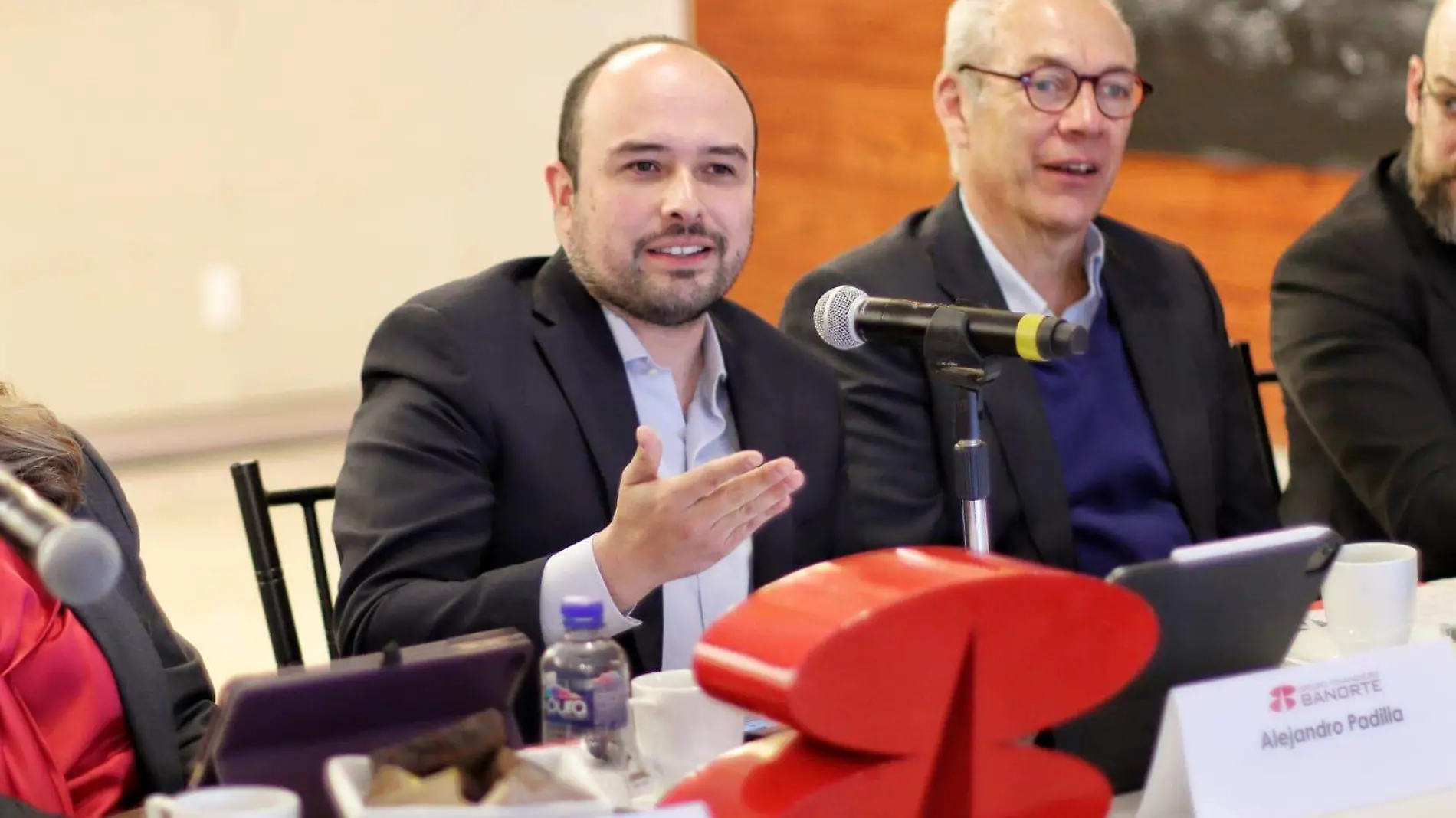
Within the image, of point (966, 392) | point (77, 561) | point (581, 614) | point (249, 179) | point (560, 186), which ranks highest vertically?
point (77, 561)

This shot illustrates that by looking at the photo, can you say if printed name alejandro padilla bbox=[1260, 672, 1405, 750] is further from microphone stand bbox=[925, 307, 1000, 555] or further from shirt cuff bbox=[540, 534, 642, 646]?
shirt cuff bbox=[540, 534, 642, 646]

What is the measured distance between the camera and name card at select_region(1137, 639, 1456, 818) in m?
1.41

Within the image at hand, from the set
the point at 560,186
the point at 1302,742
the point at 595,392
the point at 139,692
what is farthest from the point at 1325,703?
the point at 560,186

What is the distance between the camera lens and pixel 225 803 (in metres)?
1.21

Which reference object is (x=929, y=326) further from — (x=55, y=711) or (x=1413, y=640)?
(x=55, y=711)

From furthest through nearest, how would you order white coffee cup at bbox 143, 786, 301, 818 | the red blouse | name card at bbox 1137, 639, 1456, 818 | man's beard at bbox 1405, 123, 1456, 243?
man's beard at bbox 1405, 123, 1456, 243 → the red blouse → name card at bbox 1137, 639, 1456, 818 → white coffee cup at bbox 143, 786, 301, 818

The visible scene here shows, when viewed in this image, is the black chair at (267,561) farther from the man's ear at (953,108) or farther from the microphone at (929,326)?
the man's ear at (953,108)

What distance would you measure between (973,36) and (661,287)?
2.56 feet

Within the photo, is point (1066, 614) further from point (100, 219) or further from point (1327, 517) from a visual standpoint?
point (100, 219)

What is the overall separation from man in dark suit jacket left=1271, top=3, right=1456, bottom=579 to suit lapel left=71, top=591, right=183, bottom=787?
173 centimetres

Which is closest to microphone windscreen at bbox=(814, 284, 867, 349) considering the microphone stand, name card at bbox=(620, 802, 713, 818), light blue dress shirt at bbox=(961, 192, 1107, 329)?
the microphone stand

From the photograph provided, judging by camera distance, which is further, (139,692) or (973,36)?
(973,36)

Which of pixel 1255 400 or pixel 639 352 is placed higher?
pixel 639 352

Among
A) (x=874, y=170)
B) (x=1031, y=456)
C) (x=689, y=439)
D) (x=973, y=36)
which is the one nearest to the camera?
(x=689, y=439)
